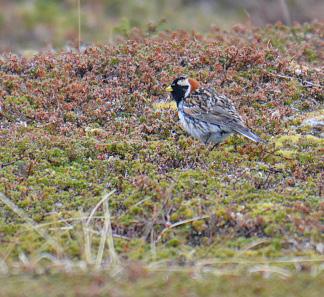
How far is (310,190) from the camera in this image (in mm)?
8711

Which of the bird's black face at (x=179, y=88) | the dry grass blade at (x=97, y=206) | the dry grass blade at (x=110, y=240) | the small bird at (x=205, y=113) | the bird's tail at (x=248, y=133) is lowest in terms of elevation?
the dry grass blade at (x=110, y=240)

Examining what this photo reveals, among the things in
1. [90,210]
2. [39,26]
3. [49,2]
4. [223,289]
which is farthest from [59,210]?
[49,2]

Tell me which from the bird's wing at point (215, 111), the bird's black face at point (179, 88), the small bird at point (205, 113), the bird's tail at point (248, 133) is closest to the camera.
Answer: the bird's tail at point (248, 133)

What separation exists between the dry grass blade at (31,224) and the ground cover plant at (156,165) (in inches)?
0.7

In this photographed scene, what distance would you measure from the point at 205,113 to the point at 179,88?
698 mm

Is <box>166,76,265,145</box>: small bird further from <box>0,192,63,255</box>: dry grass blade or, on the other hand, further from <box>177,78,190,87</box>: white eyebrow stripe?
<box>0,192,63,255</box>: dry grass blade

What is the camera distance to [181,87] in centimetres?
1094

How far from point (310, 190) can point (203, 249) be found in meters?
1.82

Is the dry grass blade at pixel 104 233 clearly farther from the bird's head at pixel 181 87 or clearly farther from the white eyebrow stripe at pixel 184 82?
the white eyebrow stripe at pixel 184 82

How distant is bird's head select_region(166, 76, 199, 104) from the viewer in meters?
10.9

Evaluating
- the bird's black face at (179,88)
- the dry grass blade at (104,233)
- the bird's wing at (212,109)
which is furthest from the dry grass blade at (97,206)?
the bird's black face at (179,88)

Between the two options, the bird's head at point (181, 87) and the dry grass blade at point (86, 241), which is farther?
the bird's head at point (181, 87)

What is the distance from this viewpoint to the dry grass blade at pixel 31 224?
7412 mm

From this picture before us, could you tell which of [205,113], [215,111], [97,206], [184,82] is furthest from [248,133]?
[97,206]
